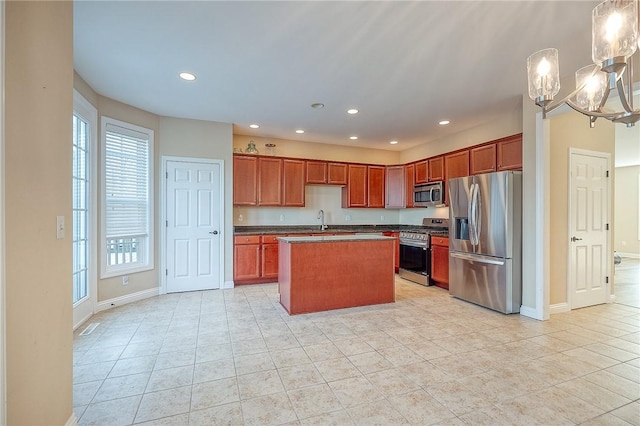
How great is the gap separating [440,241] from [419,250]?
51cm

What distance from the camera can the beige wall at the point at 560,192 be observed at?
3.67 metres

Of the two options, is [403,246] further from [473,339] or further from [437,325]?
[473,339]

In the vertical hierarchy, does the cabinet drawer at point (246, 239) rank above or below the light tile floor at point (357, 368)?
above

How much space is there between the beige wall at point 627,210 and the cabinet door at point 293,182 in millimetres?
9027

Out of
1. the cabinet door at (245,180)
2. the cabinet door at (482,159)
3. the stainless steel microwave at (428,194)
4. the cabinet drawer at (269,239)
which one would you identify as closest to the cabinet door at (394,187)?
the stainless steel microwave at (428,194)

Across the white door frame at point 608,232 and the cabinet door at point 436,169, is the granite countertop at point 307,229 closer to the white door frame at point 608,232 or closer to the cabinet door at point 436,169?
the cabinet door at point 436,169

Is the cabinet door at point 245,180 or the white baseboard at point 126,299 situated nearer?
the white baseboard at point 126,299

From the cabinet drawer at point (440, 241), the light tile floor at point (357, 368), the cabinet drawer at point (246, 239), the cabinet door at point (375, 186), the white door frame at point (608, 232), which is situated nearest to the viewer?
the light tile floor at point (357, 368)

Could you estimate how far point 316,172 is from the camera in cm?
590

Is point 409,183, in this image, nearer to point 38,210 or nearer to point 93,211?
point 93,211

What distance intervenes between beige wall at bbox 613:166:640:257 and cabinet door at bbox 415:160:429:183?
678cm

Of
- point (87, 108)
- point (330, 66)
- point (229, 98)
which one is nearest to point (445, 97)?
point (330, 66)

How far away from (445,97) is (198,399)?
3981 mm

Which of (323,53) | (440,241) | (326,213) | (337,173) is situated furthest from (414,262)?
(323,53)
